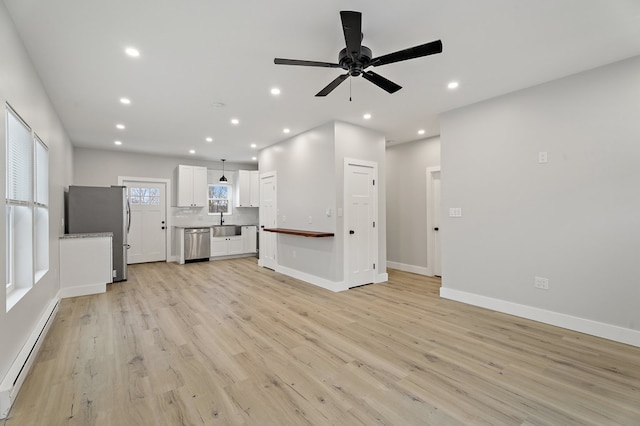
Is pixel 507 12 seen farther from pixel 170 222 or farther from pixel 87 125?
pixel 170 222

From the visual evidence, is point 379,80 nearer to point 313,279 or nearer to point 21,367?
point 313,279

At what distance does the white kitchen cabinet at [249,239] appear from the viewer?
827cm

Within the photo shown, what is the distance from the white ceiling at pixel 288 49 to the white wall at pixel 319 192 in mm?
552

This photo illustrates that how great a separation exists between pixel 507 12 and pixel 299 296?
3966 mm

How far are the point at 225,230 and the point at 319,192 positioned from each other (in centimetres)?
402

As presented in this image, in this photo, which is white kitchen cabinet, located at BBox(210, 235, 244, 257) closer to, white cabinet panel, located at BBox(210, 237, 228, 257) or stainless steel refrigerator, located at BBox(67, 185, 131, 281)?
white cabinet panel, located at BBox(210, 237, 228, 257)

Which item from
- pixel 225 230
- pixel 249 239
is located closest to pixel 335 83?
pixel 225 230

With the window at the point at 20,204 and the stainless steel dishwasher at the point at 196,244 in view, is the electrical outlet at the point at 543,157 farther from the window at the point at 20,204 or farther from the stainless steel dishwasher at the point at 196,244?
the stainless steel dishwasher at the point at 196,244

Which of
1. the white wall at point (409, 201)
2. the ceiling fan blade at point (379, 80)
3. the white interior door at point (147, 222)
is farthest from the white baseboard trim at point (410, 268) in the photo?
the white interior door at point (147, 222)

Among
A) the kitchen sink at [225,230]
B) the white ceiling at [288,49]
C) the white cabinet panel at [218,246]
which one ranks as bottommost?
the white cabinet panel at [218,246]

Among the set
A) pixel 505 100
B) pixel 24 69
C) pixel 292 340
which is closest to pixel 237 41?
pixel 24 69

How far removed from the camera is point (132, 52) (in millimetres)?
2729

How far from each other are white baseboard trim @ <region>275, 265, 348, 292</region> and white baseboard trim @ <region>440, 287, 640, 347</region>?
1.60 metres

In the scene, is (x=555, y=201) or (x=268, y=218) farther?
(x=268, y=218)
